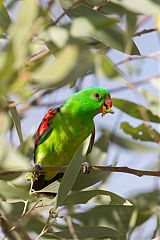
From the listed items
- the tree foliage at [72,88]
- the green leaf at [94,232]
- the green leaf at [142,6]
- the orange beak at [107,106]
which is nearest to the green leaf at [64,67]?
the tree foliage at [72,88]

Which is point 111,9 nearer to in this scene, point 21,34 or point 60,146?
point 21,34

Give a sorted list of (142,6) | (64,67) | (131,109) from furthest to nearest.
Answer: (131,109) < (142,6) < (64,67)

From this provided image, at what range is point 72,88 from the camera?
4.92 ft

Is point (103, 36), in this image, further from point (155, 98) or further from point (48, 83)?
point (155, 98)

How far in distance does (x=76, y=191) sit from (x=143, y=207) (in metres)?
0.31

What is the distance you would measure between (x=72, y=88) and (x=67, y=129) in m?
0.67

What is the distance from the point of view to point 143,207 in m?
1.83

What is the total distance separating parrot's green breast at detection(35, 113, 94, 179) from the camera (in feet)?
7.02

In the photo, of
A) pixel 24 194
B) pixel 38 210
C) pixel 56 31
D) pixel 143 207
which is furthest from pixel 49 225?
pixel 56 31

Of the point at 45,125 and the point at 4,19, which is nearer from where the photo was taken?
the point at 4,19

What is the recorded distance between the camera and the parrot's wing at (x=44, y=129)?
2168 mm

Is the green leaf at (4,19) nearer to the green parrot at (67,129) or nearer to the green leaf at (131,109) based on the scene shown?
the green leaf at (131,109)

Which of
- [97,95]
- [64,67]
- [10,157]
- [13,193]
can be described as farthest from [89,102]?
[64,67]

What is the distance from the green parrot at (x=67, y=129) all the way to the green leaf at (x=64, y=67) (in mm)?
1338
